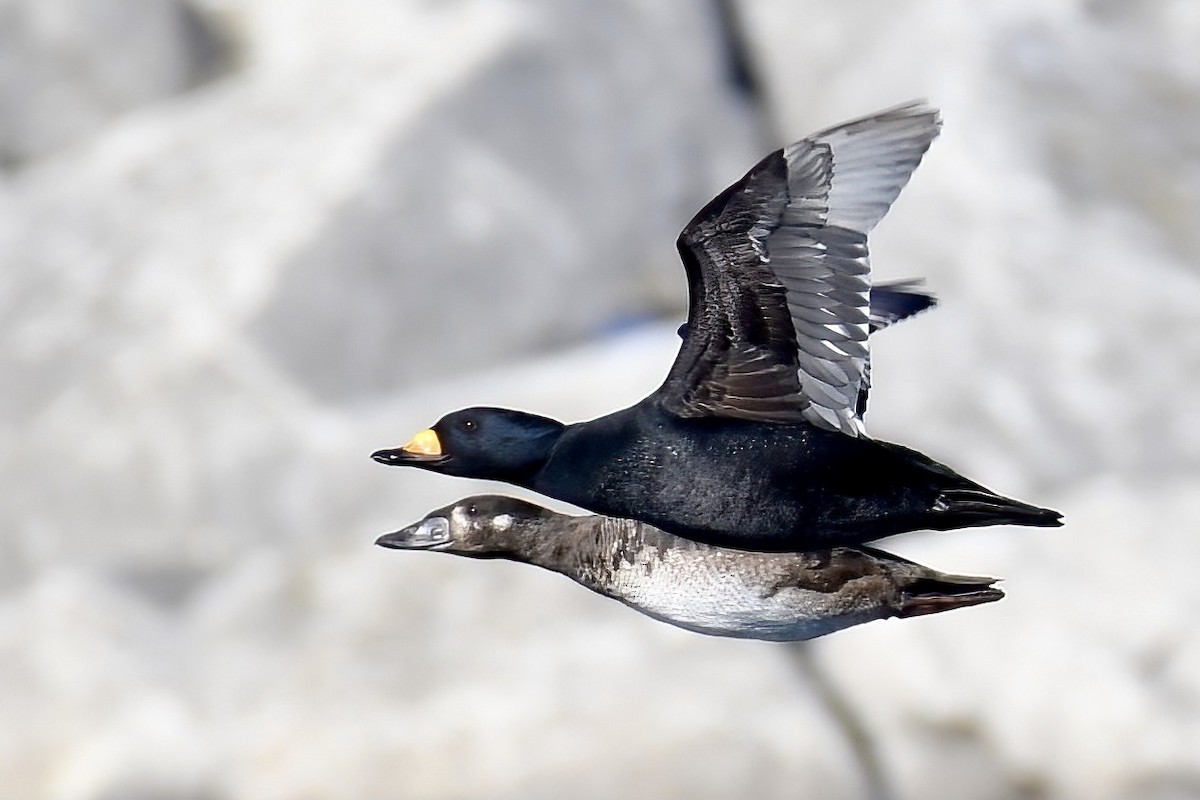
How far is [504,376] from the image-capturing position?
479cm

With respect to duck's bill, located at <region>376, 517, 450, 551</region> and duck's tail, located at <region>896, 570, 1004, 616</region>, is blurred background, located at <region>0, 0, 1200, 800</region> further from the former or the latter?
duck's tail, located at <region>896, 570, 1004, 616</region>

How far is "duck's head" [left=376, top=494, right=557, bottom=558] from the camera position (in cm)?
180

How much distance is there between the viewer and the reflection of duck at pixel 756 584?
1.66 meters

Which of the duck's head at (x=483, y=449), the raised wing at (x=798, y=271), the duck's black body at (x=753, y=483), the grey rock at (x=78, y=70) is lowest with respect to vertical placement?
the duck's black body at (x=753, y=483)

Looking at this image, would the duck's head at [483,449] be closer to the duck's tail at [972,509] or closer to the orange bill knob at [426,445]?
the orange bill knob at [426,445]

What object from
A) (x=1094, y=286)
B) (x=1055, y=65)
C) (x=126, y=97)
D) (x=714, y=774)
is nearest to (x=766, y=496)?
(x=714, y=774)

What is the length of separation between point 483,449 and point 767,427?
0.84 ft

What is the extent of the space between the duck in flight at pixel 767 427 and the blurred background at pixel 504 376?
8.65 ft

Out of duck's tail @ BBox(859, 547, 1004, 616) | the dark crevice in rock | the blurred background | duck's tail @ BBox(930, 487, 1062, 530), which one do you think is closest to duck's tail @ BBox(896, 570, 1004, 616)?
duck's tail @ BBox(859, 547, 1004, 616)

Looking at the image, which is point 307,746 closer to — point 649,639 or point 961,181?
point 649,639

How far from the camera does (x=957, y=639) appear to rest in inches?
165

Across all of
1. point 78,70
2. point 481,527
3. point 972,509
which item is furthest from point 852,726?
point 78,70

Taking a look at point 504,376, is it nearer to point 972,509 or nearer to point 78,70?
point 78,70

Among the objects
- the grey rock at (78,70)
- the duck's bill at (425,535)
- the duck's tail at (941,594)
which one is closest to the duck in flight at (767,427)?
the duck's tail at (941,594)
